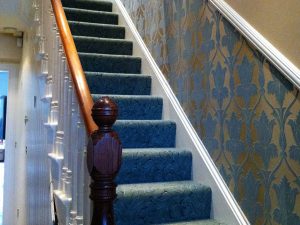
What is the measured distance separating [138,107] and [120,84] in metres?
0.29

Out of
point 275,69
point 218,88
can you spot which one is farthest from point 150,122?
point 275,69

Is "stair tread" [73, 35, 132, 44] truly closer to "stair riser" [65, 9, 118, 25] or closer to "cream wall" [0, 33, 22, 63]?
"stair riser" [65, 9, 118, 25]

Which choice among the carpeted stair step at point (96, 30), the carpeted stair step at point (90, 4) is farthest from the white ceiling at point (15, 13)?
the carpeted stair step at point (96, 30)

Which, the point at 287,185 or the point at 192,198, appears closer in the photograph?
the point at 287,185

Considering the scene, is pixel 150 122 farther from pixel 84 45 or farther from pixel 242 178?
pixel 84 45

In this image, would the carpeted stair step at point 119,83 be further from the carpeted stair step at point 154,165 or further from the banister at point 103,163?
the banister at point 103,163

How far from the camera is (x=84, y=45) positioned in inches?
115

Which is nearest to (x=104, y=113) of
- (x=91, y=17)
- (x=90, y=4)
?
(x=91, y=17)

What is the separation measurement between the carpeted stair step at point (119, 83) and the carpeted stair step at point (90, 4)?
136 centimetres

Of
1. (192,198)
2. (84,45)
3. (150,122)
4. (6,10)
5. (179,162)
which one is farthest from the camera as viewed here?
(6,10)

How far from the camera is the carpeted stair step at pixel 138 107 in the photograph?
2.41m

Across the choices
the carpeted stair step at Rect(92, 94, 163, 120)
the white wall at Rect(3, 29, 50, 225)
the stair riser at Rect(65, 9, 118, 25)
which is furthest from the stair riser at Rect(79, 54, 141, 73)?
the stair riser at Rect(65, 9, 118, 25)

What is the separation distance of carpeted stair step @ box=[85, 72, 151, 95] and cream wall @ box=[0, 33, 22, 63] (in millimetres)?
2768

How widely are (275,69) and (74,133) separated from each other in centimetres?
101
